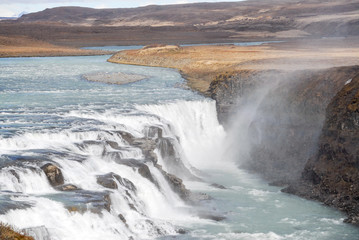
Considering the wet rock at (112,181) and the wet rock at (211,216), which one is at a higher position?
the wet rock at (112,181)

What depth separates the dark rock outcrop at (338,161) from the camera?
87.5 ft

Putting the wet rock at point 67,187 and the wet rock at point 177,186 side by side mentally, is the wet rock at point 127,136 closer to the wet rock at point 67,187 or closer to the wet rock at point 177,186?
the wet rock at point 177,186

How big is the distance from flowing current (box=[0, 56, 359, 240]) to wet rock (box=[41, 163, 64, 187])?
9 centimetres

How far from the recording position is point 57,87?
49.6 m

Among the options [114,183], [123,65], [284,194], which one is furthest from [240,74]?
[123,65]

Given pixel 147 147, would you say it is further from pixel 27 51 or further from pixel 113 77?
pixel 27 51

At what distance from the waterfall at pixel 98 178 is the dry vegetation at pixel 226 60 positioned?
53.9 feet

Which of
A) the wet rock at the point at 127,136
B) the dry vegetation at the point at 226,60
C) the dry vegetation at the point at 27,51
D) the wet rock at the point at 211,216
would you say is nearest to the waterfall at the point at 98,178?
the wet rock at the point at 127,136

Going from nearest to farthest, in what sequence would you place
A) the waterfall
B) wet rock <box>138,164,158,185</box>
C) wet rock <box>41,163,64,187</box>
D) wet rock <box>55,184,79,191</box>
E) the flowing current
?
the waterfall, the flowing current, wet rock <box>55,184,79,191</box>, wet rock <box>41,163,64,187</box>, wet rock <box>138,164,158,185</box>

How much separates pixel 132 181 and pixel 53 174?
4028 millimetres

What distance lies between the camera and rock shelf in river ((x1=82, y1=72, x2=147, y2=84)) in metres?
55.0

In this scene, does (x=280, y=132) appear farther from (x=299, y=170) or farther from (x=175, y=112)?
(x=175, y=112)

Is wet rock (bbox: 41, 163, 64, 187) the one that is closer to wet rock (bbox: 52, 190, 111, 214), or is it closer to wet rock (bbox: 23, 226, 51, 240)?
wet rock (bbox: 52, 190, 111, 214)

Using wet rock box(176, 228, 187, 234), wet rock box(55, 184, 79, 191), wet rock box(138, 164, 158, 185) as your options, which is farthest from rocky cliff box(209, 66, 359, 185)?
wet rock box(55, 184, 79, 191)
